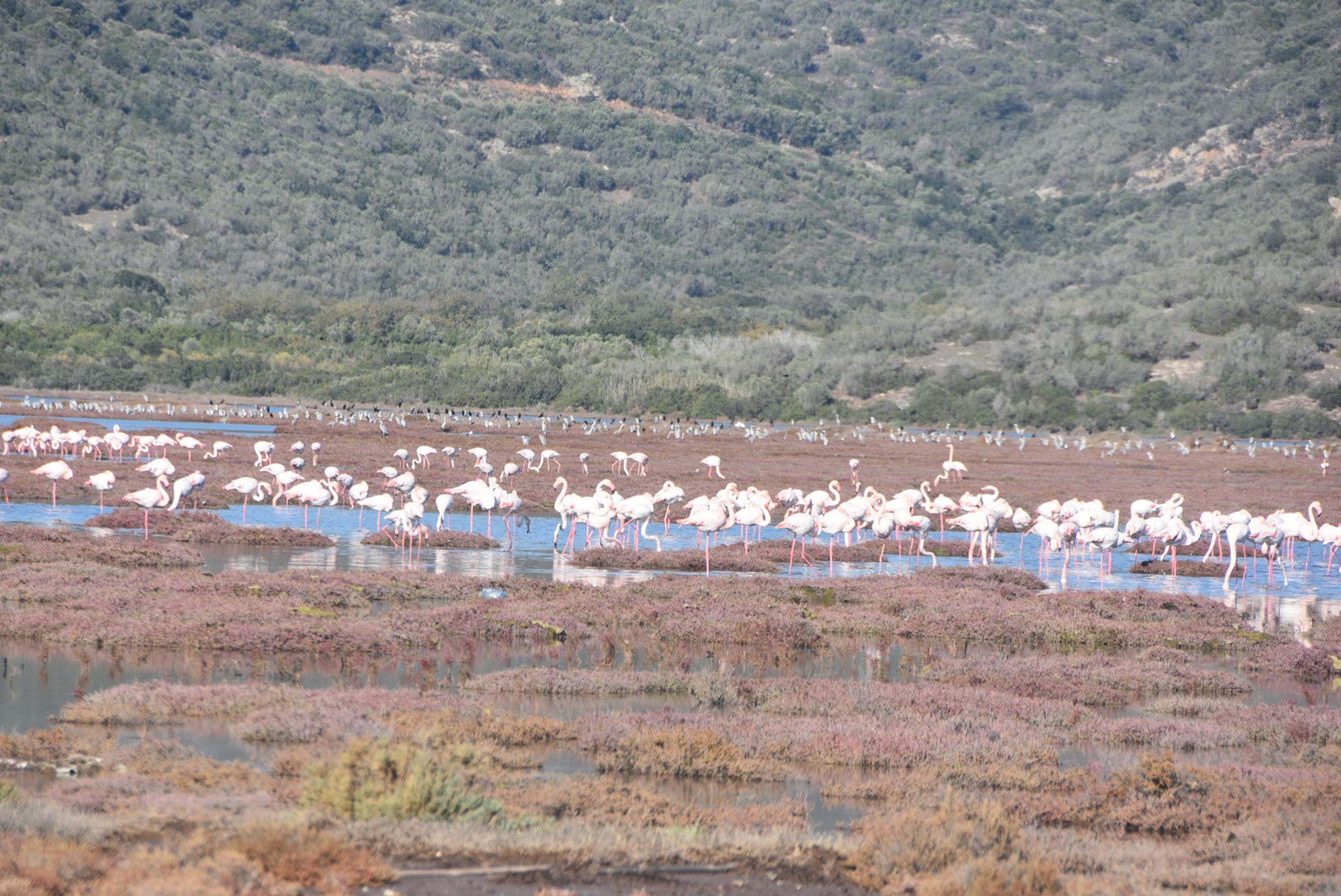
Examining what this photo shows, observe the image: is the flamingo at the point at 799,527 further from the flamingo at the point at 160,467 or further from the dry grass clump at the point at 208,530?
the flamingo at the point at 160,467

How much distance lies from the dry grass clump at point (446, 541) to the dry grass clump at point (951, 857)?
18746 millimetres

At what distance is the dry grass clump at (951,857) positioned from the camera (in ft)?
28.5

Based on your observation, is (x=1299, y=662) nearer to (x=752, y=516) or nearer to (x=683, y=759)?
(x=683, y=759)

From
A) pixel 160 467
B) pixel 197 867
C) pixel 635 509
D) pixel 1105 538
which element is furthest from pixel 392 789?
pixel 160 467

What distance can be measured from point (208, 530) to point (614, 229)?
13070cm

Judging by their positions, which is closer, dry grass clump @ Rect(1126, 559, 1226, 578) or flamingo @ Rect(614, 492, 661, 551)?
flamingo @ Rect(614, 492, 661, 551)

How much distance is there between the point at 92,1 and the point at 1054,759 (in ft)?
556

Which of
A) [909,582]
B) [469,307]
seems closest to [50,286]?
[469,307]

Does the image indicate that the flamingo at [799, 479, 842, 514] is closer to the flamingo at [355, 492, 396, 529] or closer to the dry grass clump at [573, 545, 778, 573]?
the dry grass clump at [573, 545, 778, 573]

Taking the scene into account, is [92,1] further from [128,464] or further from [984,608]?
[984,608]

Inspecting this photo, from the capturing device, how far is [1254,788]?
39.6 feet

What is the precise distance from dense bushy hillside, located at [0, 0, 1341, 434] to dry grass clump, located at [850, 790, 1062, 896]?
274 ft

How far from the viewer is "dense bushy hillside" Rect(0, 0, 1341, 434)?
98562mm

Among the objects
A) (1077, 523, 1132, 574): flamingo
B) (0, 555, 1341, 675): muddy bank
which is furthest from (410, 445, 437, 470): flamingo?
(0, 555, 1341, 675): muddy bank
